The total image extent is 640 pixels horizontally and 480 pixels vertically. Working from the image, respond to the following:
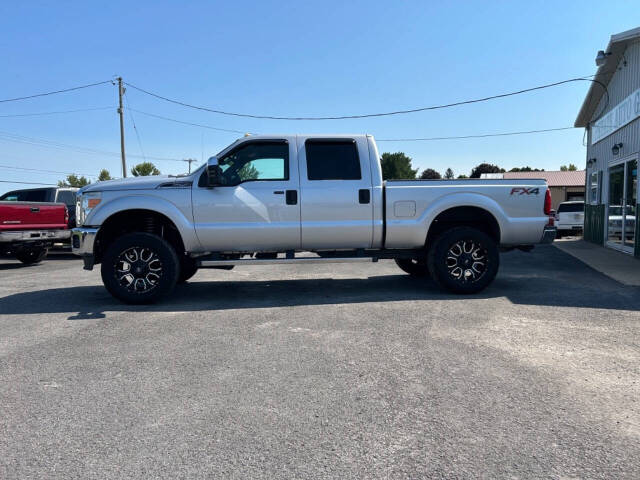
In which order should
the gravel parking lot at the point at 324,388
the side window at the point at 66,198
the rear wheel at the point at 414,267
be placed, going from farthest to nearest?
1. the side window at the point at 66,198
2. the rear wheel at the point at 414,267
3. the gravel parking lot at the point at 324,388

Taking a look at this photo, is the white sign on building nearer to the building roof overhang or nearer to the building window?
the building roof overhang

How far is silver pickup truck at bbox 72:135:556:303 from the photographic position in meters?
6.48

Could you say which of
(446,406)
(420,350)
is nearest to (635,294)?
(420,350)

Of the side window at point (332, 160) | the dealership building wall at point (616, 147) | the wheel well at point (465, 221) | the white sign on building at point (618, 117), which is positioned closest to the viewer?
the side window at point (332, 160)

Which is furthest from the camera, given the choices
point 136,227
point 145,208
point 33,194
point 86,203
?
point 33,194

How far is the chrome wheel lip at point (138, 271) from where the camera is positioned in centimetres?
648

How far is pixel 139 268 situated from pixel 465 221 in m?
4.71

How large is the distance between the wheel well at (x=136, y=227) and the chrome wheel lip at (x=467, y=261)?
3.89 meters

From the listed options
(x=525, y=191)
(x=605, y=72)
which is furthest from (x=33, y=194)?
(x=605, y=72)

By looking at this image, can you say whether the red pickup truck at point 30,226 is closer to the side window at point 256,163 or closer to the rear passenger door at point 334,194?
the side window at point 256,163

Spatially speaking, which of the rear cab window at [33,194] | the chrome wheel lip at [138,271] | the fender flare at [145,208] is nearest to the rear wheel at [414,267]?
the fender flare at [145,208]

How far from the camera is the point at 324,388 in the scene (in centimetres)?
349

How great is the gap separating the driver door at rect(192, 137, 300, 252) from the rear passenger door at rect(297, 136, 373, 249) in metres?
0.15

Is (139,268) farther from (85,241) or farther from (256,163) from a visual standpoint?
(256,163)
